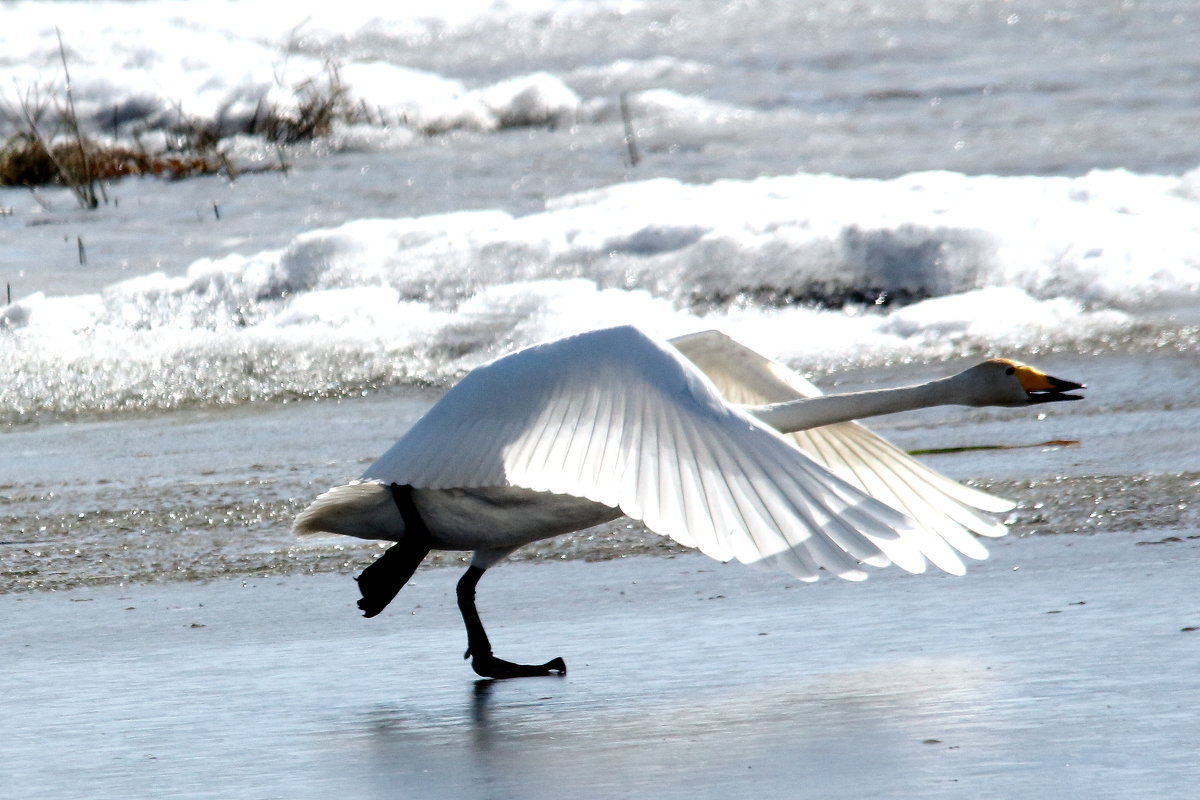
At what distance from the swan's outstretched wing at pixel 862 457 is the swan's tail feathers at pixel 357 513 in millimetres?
1025

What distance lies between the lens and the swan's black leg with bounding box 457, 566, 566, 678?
184 inches

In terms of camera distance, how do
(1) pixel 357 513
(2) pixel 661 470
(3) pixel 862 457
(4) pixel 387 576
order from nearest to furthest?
(2) pixel 661 470 → (4) pixel 387 576 → (1) pixel 357 513 → (3) pixel 862 457

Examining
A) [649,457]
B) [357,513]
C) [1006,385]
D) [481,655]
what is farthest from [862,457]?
[357,513]

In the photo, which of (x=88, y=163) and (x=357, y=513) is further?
(x=88, y=163)

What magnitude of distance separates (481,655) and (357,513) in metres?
0.74

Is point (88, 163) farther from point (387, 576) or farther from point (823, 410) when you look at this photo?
point (823, 410)

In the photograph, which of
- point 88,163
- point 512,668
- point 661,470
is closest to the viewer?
point 661,470

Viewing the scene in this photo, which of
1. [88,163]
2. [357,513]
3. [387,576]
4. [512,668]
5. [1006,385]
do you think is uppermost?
[88,163]

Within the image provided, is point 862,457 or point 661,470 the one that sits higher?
point 661,470

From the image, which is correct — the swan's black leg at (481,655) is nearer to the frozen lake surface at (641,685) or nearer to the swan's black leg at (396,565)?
the frozen lake surface at (641,685)

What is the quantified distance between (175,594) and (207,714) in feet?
4.96

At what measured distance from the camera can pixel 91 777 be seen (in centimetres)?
381

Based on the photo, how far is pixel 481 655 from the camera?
15.7ft

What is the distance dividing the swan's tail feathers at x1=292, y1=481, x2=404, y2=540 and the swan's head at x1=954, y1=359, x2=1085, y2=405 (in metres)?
1.65
